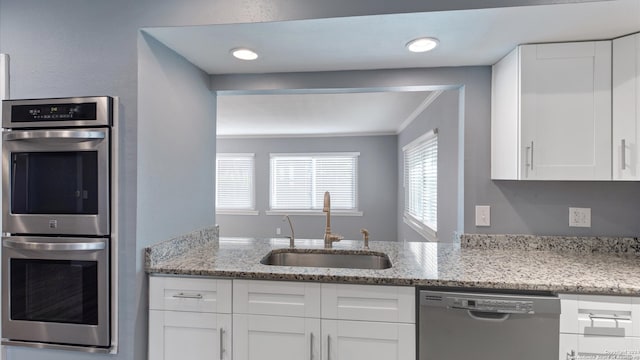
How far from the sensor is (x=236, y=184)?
6.45 meters

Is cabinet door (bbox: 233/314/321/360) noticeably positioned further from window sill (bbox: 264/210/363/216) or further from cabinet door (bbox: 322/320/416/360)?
window sill (bbox: 264/210/363/216)

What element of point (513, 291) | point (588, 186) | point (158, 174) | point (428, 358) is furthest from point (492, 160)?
point (158, 174)

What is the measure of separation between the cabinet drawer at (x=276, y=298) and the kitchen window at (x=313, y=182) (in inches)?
186

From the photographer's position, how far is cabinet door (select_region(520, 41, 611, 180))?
153 cm

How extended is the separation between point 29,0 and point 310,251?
193 centimetres

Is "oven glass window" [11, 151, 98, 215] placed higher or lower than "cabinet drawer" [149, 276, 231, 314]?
higher

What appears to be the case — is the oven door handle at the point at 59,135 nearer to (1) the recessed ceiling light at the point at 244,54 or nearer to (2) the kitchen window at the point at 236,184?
(1) the recessed ceiling light at the point at 244,54

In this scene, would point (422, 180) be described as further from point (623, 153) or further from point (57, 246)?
point (57, 246)

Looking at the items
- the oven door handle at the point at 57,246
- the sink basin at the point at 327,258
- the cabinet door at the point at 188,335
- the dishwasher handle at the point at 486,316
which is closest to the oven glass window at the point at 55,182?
the oven door handle at the point at 57,246

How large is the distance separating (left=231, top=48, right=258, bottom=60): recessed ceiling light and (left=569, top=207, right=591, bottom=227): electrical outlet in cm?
202

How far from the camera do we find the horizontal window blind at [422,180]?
132 inches

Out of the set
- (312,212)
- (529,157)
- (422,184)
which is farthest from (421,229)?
(312,212)

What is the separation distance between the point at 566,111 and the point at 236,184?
5742 millimetres

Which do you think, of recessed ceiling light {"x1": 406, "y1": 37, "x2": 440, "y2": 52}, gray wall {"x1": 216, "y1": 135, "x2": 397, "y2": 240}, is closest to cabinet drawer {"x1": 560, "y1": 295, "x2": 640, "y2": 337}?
recessed ceiling light {"x1": 406, "y1": 37, "x2": 440, "y2": 52}
